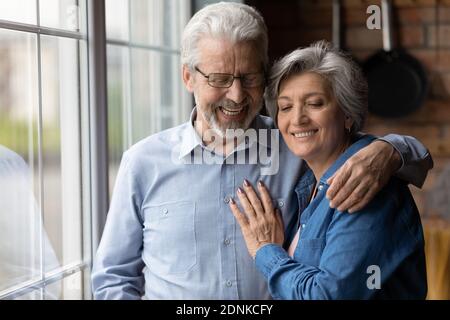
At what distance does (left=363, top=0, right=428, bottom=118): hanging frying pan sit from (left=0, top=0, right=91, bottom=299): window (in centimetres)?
39

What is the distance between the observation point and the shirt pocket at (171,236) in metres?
0.87

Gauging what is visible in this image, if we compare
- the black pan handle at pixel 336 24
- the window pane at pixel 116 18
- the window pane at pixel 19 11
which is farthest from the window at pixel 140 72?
the black pan handle at pixel 336 24

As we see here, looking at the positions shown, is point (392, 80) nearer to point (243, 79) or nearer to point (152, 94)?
point (243, 79)

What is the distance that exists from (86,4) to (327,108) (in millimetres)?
364

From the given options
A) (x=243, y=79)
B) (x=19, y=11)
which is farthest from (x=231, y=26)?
(x=19, y=11)

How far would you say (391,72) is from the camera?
801 mm

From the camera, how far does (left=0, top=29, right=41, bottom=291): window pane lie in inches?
32.5

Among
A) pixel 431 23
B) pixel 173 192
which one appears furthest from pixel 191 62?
pixel 431 23

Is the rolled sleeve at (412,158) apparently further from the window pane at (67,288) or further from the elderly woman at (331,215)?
the window pane at (67,288)

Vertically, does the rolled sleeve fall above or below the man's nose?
below

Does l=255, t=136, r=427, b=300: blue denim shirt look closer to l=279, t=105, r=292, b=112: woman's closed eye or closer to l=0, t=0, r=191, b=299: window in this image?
l=279, t=105, r=292, b=112: woman's closed eye

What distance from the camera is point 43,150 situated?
2.88 ft

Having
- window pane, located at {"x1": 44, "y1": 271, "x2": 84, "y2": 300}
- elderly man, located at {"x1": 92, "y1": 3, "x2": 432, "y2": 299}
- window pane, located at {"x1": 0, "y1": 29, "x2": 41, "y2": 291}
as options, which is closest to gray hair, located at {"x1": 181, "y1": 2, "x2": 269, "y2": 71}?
elderly man, located at {"x1": 92, "y1": 3, "x2": 432, "y2": 299}
